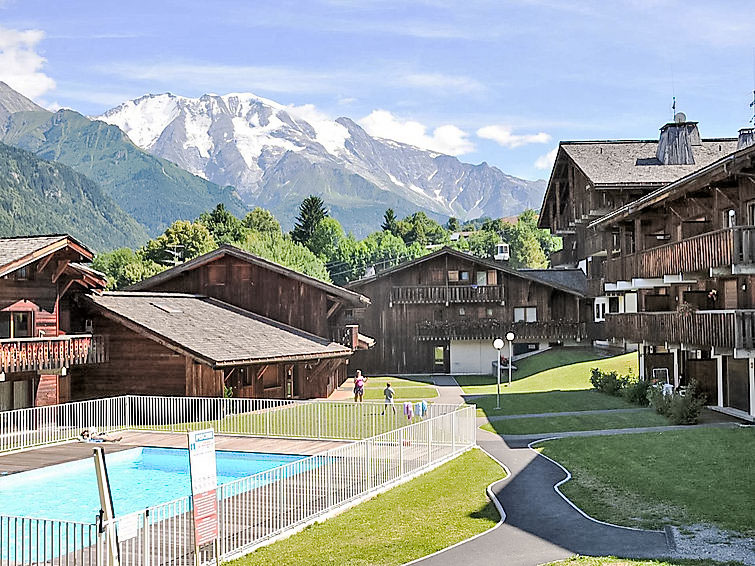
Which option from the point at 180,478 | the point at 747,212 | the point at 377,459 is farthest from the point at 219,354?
the point at 747,212

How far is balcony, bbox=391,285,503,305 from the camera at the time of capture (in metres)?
58.4

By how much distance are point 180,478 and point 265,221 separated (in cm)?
10323

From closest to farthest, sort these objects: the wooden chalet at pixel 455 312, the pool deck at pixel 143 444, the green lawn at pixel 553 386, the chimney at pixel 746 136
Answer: the pool deck at pixel 143 444, the green lawn at pixel 553 386, the chimney at pixel 746 136, the wooden chalet at pixel 455 312

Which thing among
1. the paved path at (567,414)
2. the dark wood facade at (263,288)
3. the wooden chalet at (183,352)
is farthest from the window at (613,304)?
the wooden chalet at (183,352)

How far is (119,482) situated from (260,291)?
2047 cm

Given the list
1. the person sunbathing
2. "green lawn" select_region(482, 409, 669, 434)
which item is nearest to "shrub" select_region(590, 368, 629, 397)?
"green lawn" select_region(482, 409, 669, 434)

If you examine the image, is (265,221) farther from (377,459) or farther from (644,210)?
(377,459)

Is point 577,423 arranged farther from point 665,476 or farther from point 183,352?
point 183,352

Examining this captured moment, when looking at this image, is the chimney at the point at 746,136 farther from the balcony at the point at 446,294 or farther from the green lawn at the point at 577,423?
the green lawn at the point at 577,423

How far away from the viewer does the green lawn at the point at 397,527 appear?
47.9 ft

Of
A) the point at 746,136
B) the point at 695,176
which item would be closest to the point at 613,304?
the point at 746,136

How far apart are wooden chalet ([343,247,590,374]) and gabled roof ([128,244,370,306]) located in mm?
14011

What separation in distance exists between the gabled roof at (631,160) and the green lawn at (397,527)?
1317 inches

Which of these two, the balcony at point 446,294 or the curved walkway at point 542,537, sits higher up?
the balcony at point 446,294
